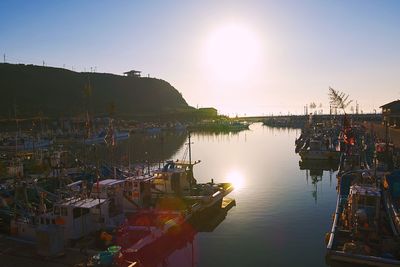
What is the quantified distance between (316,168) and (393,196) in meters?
26.2

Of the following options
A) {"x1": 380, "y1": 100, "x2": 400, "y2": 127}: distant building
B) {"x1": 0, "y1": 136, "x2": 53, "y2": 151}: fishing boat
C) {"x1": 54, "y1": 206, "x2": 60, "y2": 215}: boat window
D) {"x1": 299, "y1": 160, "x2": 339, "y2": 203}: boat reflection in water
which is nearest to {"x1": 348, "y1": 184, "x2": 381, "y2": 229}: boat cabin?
{"x1": 54, "y1": 206, "x2": 60, "y2": 215}: boat window

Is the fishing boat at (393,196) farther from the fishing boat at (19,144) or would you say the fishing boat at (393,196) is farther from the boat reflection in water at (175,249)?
the fishing boat at (19,144)

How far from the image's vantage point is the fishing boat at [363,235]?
17961 millimetres

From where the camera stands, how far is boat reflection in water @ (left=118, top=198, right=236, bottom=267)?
64.6 ft

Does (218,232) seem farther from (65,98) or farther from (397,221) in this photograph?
(65,98)

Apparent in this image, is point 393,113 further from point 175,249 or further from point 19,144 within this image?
point 19,144

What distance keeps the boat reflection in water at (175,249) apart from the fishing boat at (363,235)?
27.0ft

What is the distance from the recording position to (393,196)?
29.0 meters

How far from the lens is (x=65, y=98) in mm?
186000

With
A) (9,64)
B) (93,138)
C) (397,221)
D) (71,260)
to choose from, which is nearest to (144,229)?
(71,260)

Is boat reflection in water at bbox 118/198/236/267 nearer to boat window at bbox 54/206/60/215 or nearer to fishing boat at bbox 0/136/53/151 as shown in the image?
boat window at bbox 54/206/60/215

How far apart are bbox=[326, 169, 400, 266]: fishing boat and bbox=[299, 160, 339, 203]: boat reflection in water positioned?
18565 millimetres

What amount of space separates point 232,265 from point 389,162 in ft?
97.1

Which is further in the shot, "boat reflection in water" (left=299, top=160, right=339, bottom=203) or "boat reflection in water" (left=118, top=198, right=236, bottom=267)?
"boat reflection in water" (left=299, top=160, right=339, bottom=203)
